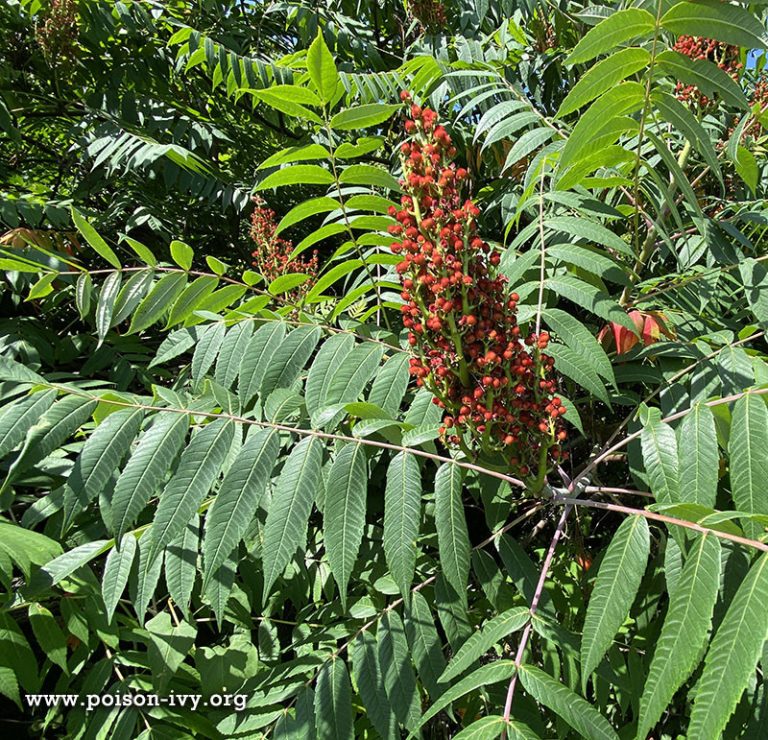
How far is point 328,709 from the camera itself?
184cm

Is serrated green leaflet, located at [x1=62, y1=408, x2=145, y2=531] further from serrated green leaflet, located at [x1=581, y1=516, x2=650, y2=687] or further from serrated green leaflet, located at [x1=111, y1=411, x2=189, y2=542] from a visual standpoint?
serrated green leaflet, located at [x1=581, y1=516, x2=650, y2=687]

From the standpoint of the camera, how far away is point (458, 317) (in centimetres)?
171

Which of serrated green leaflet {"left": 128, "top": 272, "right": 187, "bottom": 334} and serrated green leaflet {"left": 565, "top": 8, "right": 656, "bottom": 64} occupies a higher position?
serrated green leaflet {"left": 565, "top": 8, "right": 656, "bottom": 64}

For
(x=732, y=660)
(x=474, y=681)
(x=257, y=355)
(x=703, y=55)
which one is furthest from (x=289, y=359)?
(x=703, y=55)

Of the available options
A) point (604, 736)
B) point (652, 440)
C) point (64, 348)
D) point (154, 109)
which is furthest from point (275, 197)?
point (604, 736)

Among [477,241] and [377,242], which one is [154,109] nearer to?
[377,242]

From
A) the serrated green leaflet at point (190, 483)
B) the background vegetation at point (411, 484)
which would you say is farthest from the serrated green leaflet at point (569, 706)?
the serrated green leaflet at point (190, 483)

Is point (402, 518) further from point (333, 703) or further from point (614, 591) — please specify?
point (333, 703)

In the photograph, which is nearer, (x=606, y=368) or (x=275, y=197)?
(x=606, y=368)

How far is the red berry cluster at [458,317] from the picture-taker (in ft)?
5.38

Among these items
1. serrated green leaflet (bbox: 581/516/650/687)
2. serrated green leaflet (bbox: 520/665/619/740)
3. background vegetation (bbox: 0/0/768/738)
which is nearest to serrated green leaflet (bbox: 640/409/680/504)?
background vegetation (bbox: 0/0/768/738)

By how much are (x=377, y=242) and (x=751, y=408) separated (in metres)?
1.37

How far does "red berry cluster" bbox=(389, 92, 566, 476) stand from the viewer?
1.64 meters

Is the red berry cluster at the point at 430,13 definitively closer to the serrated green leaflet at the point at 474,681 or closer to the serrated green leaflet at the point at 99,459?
the serrated green leaflet at the point at 99,459
